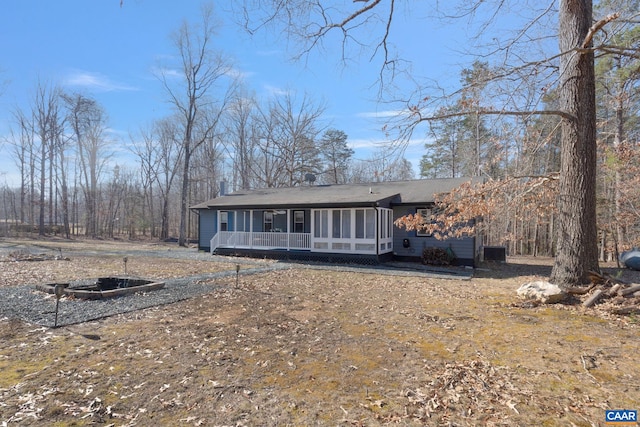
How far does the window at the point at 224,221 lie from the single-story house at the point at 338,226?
0.37 ft

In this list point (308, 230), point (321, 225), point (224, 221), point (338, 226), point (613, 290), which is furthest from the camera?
point (224, 221)

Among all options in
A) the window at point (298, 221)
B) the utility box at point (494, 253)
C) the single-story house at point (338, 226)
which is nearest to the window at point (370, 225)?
the single-story house at point (338, 226)

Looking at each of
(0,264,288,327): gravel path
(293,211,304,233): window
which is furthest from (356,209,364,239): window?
(0,264,288,327): gravel path

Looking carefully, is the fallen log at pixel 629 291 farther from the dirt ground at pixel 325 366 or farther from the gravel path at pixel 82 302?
the gravel path at pixel 82 302

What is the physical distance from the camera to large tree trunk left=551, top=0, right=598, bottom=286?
699 centimetres

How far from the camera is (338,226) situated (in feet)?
50.6

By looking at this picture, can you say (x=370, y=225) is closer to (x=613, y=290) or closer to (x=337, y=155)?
(x=613, y=290)

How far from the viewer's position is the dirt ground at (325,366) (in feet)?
9.88

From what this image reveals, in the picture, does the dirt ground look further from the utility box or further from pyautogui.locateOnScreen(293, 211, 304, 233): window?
the utility box

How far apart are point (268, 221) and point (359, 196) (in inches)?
221

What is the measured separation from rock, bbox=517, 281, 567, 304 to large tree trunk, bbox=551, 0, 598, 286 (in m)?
0.43

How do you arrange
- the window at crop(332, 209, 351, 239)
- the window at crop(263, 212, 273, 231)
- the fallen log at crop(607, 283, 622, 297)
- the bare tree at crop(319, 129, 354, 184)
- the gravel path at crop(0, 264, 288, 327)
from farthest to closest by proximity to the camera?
the bare tree at crop(319, 129, 354, 184)
the window at crop(263, 212, 273, 231)
the window at crop(332, 209, 351, 239)
the fallen log at crop(607, 283, 622, 297)
the gravel path at crop(0, 264, 288, 327)

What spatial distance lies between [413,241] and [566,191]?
8.11m

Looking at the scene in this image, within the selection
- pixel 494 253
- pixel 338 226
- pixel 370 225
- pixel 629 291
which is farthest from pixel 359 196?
pixel 629 291
